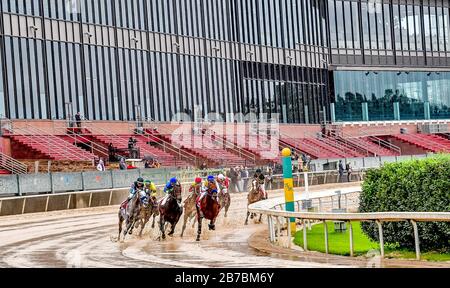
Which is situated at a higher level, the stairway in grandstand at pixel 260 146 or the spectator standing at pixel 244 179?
the stairway in grandstand at pixel 260 146

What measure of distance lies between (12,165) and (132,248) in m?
22.0

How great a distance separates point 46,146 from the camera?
4241 centimetres

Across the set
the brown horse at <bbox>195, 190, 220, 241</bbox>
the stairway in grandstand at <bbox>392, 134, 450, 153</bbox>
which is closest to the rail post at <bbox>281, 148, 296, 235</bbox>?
the brown horse at <bbox>195, 190, 220, 241</bbox>

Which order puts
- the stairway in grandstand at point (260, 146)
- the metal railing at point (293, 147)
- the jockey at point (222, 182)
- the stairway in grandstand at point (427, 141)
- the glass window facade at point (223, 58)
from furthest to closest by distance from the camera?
1. the stairway in grandstand at point (427, 141)
2. the metal railing at point (293, 147)
3. the stairway in grandstand at point (260, 146)
4. the glass window facade at point (223, 58)
5. the jockey at point (222, 182)

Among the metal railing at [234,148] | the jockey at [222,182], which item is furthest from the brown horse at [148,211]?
the metal railing at [234,148]

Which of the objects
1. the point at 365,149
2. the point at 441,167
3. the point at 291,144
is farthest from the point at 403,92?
the point at 441,167

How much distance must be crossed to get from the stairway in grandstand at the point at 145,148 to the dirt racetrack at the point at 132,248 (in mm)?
18045

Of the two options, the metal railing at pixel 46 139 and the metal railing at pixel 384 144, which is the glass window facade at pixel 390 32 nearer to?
the metal railing at pixel 384 144

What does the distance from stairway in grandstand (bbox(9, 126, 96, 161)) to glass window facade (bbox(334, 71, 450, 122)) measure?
30.0 meters

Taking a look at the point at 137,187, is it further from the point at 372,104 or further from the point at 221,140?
the point at 372,104

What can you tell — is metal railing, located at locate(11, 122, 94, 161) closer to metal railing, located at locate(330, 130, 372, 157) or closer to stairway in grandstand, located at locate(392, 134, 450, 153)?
metal railing, located at locate(330, 130, 372, 157)

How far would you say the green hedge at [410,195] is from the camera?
45.1 ft

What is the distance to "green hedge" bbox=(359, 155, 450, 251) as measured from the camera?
13.7 metres

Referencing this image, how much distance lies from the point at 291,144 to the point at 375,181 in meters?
45.2
